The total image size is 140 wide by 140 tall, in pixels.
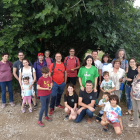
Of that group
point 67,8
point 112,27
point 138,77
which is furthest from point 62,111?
point 112,27

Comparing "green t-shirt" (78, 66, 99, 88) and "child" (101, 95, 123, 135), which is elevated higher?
"green t-shirt" (78, 66, 99, 88)

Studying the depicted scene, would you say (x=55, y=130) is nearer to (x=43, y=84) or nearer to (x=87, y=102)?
(x=87, y=102)

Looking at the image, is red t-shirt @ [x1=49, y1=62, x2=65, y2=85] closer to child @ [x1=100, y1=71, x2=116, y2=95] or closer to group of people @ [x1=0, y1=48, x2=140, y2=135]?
group of people @ [x1=0, y1=48, x2=140, y2=135]

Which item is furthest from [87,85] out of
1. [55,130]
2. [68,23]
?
[68,23]

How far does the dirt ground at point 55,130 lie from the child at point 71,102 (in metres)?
0.28

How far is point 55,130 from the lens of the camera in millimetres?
3344

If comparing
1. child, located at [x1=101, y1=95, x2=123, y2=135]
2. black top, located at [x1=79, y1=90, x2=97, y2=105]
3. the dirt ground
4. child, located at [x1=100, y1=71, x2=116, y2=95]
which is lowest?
the dirt ground

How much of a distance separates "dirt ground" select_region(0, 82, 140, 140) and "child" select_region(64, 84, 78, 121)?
0.28m

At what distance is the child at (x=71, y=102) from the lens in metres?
3.55

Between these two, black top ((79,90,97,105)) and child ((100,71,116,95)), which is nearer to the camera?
black top ((79,90,97,105))

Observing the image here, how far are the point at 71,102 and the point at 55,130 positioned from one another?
85 cm

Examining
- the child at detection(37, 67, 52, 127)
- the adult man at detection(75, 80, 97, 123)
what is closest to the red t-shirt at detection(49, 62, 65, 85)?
the child at detection(37, 67, 52, 127)

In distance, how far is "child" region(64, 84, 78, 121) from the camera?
11.6ft

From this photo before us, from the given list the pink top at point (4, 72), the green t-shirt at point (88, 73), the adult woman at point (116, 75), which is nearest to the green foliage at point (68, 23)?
the pink top at point (4, 72)
